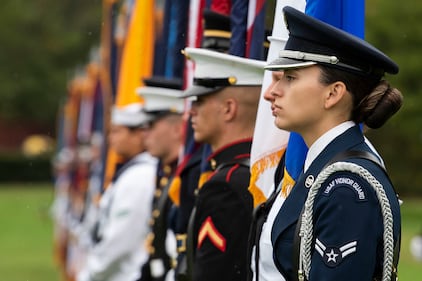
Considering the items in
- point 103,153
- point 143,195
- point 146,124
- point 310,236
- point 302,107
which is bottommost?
point 103,153

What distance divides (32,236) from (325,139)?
2438 cm

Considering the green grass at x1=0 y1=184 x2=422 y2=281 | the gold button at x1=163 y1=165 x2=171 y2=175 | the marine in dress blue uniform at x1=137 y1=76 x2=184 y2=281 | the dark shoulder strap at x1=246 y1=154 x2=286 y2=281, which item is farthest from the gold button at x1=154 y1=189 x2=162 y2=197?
the green grass at x1=0 y1=184 x2=422 y2=281

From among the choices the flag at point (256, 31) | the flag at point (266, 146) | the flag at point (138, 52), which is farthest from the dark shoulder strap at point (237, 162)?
the flag at point (138, 52)

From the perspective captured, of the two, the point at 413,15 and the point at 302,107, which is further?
the point at 413,15

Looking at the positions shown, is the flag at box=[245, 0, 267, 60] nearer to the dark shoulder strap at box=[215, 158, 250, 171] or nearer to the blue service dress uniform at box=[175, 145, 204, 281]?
the dark shoulder strap at box=[215, 158, 250, 171]

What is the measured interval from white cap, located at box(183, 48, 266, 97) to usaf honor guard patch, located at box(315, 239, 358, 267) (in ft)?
6.27

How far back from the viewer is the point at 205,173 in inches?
249

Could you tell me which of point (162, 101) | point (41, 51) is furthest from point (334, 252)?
point (41, 51)

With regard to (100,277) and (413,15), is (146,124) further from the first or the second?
(413,15)

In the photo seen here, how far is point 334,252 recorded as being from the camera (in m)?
3.83

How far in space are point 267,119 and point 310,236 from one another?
127 cm

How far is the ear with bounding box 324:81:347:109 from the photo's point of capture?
4.08m

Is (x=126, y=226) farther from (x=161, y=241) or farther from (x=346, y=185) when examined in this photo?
(x=346, y=185)

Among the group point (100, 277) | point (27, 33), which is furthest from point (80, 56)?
point (100, 277)
